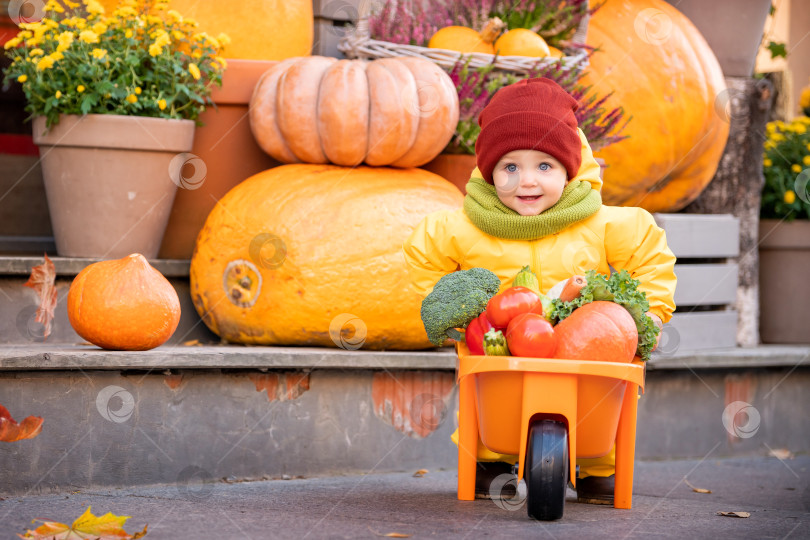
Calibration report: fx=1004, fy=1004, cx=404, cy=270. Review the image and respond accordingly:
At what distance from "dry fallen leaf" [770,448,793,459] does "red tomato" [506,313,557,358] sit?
260 cm

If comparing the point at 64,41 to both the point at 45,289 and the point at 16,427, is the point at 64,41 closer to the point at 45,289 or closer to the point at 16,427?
the point at 45,289

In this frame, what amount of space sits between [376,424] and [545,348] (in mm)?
1215

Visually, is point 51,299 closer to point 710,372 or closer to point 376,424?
point 376,424

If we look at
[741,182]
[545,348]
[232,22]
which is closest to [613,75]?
[741,182]

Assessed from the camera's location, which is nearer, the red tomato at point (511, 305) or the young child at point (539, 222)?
the red tomato at point (511, 305)

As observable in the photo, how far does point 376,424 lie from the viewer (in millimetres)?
3729

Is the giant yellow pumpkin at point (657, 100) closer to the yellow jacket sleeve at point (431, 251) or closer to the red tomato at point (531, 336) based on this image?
the yellow jacket sleeve at point (431, 251)

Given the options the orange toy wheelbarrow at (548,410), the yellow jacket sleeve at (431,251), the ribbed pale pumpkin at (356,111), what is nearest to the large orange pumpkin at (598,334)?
the orange toy wheelbarrow at (548,410)

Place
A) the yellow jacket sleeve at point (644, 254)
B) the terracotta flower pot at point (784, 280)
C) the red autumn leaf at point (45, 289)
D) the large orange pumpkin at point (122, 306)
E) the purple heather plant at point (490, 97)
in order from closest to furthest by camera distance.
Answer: the yellow jacket sleeve at point (644, 254)
the large orange pumpkin at point (122, 306)
the red autumn leaf at point (45, 289)
the purple heather plant at point (490, 97)
the terracotta flower pot at point (784, 280)

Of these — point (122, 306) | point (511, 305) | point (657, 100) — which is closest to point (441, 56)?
point (657, 100)

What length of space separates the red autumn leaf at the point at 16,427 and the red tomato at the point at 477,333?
136 cm

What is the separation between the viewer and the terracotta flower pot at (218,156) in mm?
4340

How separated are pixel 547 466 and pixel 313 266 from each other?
1461 mm

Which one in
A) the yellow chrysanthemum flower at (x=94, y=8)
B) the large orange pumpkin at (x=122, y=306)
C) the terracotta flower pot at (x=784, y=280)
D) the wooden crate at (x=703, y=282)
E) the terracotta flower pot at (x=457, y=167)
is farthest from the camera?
the terracotta flower pot at (x=784, y=280)
